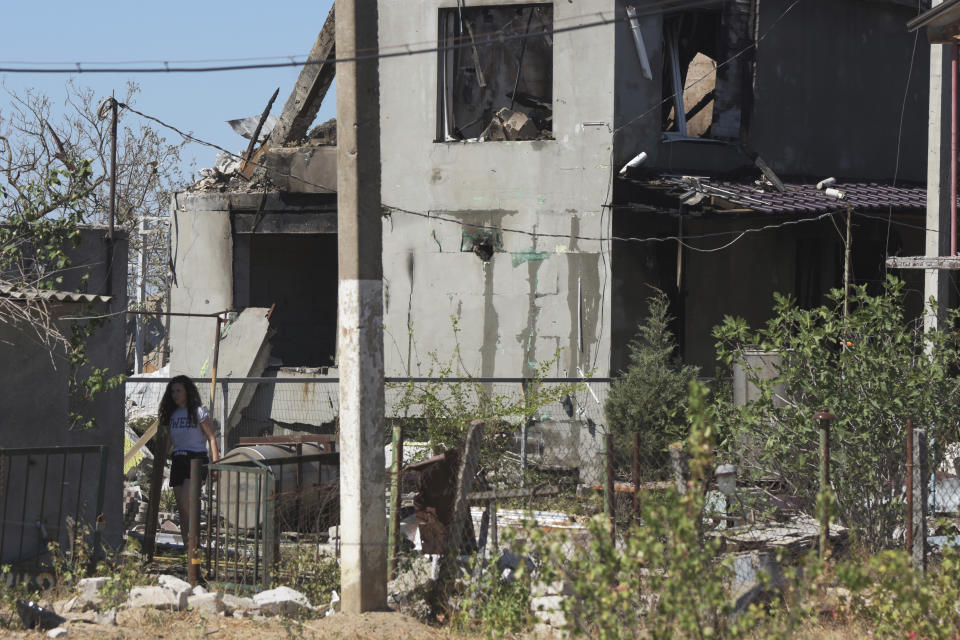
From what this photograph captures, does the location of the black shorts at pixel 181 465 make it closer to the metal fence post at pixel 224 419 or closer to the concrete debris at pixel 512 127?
the metal fence post at pixel 224 419

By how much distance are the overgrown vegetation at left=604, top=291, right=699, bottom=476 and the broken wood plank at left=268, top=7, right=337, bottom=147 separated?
21.7 ft

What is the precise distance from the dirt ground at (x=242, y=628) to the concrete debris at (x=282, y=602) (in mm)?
148

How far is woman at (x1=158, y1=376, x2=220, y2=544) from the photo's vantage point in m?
10.5

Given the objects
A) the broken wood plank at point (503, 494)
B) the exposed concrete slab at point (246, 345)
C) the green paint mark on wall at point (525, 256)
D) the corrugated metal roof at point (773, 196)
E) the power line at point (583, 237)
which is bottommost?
the broken wood plank at point (503, 494)

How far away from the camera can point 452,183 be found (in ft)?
52.4

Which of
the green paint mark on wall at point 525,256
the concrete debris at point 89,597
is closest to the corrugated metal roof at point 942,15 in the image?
the green paint mark on wall at point 525,256

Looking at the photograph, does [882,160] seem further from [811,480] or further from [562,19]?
[811,480]

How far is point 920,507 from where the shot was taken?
26.1 ft

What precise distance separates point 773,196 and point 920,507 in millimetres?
7968

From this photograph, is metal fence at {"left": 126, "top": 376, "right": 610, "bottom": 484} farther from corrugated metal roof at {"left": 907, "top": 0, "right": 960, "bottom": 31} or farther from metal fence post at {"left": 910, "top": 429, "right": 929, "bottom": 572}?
metal fence post at {"left": 910, "top": 429, "right": 929, "bottom": 572}

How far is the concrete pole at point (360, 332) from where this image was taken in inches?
296

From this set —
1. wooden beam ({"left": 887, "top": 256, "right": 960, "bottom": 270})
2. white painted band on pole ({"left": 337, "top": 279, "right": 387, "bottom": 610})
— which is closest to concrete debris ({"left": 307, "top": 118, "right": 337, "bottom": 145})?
wooden beam ({"left": 887, "top": 256, "right": 960, "bottom": 270})

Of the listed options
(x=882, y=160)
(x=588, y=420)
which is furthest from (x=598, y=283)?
(x=882, y=160)

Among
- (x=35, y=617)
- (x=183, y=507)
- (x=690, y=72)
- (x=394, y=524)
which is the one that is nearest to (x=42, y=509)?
(x=183, y=507)
